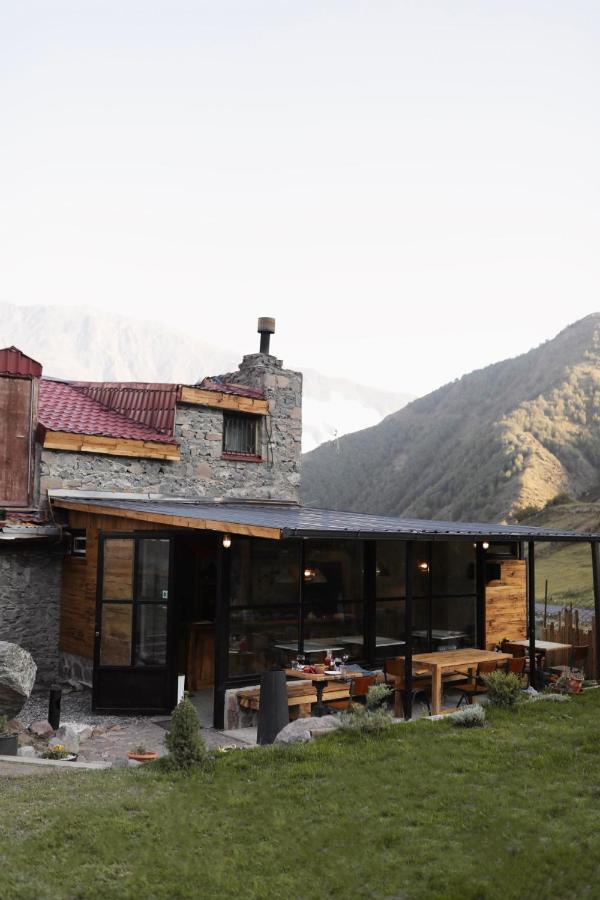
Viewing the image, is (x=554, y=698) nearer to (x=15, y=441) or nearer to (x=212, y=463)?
Result: (x=212, y=463)

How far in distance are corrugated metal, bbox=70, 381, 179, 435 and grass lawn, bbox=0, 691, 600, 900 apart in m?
8.55

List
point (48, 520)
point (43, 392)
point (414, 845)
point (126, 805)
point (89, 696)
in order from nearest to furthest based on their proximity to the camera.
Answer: point (414, 845) → point (126, 805) → point (89, 696) → point (48, 520) → point (43, 392)

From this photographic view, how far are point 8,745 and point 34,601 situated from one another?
14.9 feet

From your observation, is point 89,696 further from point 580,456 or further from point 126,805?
point 580,456

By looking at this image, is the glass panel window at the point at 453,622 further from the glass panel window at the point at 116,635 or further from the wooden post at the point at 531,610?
the glass panel window at the point at 116,635

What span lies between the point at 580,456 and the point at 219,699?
5342cm

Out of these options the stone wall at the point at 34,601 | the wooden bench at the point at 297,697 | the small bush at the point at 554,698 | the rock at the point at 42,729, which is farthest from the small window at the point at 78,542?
the small bush at the point at 554,698

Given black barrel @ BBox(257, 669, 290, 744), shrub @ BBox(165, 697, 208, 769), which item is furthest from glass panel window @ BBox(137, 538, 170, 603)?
shrub @ BBox(165, 697, 208, 769)

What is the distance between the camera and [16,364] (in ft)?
44.3

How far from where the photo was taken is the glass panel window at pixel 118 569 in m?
11.2

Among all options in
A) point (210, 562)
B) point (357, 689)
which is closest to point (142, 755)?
point (357, 689)

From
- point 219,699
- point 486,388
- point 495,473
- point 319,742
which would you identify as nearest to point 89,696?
point 219,699

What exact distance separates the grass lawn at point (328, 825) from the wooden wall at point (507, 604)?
19.9 feet

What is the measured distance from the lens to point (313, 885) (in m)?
5.28
